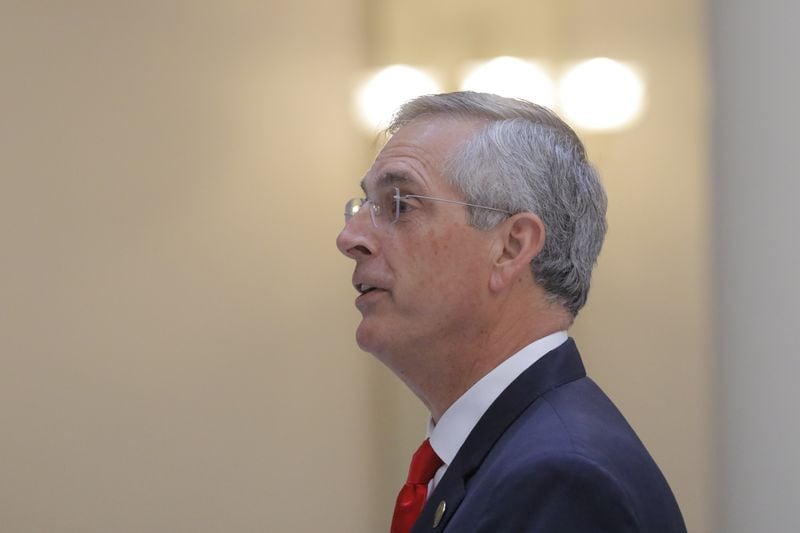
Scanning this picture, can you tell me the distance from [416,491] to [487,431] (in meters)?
0.22

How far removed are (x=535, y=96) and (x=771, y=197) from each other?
3.27 feet

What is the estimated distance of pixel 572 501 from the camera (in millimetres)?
1323

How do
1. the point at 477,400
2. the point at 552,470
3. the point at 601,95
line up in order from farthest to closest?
the point at 601,95 → the point at 477,400 → the point at 552,470

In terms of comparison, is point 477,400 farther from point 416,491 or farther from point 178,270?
point 178,270

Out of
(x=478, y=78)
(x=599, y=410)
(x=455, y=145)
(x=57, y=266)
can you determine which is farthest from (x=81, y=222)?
(x=599, y=410)

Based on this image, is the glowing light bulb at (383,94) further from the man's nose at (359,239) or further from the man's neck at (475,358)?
the man's neck at (475,358)

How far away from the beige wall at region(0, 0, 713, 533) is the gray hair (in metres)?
1.78

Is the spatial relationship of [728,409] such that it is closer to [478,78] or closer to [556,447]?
[478,78]

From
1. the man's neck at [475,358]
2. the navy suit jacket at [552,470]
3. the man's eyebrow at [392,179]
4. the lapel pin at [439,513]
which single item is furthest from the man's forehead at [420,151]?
the lapel pin at [439,513]

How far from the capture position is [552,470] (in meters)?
1.36

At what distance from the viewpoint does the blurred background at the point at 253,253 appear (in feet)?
11.8

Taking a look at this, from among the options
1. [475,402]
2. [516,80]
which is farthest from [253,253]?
[475,402]

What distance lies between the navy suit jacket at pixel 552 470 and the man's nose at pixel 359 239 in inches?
14.6

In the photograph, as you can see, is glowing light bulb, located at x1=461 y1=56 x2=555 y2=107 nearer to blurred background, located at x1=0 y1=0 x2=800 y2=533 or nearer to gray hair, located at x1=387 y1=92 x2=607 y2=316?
blurred background, located at x1=0 y1=0 x2=800 y2=533
